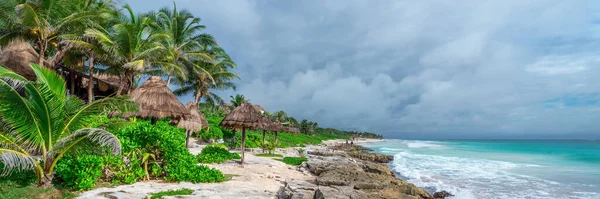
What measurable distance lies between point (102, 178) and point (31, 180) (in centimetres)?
136

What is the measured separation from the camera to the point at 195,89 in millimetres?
27875

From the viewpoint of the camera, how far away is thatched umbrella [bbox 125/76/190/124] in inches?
442

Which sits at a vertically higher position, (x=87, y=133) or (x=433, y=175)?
(x=87, y=133)

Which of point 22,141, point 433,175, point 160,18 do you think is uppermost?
point 160,18

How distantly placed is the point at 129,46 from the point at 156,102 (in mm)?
4531

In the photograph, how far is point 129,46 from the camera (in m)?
14.4

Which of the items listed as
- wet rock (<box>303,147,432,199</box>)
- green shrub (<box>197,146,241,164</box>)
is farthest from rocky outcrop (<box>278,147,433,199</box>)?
green shrub (<box>197,146,241,164</box>)

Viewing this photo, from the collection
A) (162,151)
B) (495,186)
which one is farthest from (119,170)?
(495,186)

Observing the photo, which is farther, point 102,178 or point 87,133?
point 102,178

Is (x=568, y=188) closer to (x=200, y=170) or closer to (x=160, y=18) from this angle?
(x=200, y=170)

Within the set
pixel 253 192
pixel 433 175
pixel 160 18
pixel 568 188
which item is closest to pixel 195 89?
pixel 160 18

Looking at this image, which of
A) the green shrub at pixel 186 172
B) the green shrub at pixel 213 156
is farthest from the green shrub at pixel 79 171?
the green shrub at pixel 213 156

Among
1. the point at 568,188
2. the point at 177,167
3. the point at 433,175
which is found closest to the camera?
the point at 177,167

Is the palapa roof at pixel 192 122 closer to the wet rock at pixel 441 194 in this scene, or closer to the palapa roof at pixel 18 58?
the palapa roof at pixel 18 58
